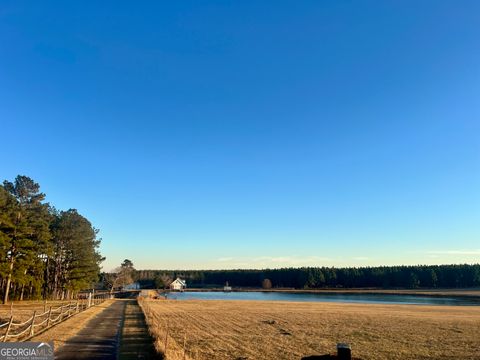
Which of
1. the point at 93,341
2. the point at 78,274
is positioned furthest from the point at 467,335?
the point at 78,274

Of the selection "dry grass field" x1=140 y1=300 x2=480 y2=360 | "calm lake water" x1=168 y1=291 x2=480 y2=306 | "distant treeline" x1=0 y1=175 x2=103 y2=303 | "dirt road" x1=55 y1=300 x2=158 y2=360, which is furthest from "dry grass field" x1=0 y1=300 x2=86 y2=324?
"calm lake water" x1=168 y1=291 x2=480 y2=306

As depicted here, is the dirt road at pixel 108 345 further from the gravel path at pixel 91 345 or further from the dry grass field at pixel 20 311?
the dry grass field at pixel 20 311

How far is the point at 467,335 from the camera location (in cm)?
3238

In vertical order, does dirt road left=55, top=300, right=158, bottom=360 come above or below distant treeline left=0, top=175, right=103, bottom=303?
below

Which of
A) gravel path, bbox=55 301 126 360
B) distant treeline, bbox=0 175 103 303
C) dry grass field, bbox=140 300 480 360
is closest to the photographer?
gravel path, bbox=55 301 126 360

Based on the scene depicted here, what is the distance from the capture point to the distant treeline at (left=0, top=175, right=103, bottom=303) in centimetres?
5653

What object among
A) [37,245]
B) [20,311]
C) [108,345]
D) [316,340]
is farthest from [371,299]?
[108,345]

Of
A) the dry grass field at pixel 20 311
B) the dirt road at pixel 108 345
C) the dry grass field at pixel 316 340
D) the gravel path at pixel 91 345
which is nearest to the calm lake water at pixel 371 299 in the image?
the dry grass field at pixel 316 340

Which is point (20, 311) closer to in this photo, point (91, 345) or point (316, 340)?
point (91, 345)

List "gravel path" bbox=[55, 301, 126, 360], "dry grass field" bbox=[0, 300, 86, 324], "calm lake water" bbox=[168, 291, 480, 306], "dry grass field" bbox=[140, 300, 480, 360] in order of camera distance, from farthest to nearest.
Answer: "calm lake water" bbox=[168, 291, 480, 306] → "dry grass field" bbox=[0, 300, 86, 324] → "dry grass field" bbox=[140, 300, 480, 360] → "gravel path" bbox=[55, 301, 126, 360]

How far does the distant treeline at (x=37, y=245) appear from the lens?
56531 millimetres

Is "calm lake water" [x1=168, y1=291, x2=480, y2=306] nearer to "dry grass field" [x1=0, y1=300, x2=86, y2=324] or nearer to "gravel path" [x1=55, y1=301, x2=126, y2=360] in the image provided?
"dry grass field" [x1=0, y1=300, x2=86, y2=324]

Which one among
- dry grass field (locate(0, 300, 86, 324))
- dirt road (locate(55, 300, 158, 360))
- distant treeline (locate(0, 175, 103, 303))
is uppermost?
distant treeline (locate(0, 175, 103, 303))

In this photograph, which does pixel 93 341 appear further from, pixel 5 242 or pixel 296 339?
pixel 5 242
